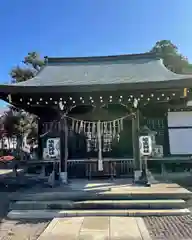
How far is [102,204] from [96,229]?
1.08 m

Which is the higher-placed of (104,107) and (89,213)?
(104,107)

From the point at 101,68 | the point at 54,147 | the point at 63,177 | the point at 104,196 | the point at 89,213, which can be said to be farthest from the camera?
the point at 101,68

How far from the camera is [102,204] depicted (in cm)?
496

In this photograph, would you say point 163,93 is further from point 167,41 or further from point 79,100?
point 167,41

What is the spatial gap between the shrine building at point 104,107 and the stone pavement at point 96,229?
2618 mm

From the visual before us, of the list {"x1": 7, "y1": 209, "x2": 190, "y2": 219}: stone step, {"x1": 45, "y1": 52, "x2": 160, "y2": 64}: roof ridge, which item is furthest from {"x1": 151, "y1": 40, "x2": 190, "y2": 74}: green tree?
{"x1": 7, "y1": 209, "x2": 190, "y2": 219}: stone step

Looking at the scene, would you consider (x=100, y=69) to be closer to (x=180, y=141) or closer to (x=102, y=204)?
(x=180, y=141)

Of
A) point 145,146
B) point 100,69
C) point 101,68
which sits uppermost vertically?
point 101,68

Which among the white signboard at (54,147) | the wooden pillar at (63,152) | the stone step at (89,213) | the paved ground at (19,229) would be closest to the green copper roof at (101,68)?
the wooden pillar at (63,152)

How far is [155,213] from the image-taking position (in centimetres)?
457

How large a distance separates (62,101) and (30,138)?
13.4m

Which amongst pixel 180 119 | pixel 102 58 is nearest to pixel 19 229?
pixel 180 119

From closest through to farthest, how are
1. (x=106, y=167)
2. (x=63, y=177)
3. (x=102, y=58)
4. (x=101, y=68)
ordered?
(x=63, y=177) → (x=106, y=167) → (x=101, y=68) → (x=102, y=58)

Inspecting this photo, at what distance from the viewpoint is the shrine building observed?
626cm
